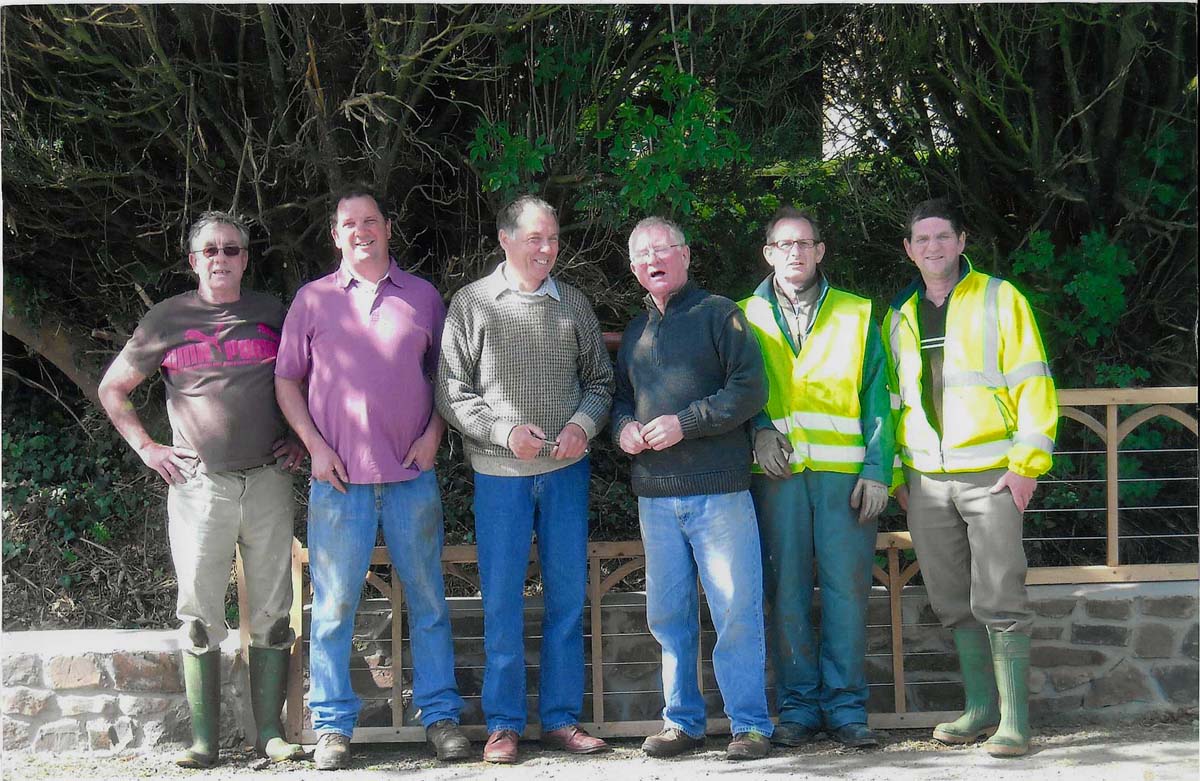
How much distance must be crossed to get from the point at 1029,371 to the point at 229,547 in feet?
9.99

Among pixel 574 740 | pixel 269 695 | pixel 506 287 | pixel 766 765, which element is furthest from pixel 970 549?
pixel 269 695

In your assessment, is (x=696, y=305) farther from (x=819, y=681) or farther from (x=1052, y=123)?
(x=1052, y=123)

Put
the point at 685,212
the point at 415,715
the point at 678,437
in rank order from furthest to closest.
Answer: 1. the point at 685,212
2. the point at 415,715
3. the point at 678,437

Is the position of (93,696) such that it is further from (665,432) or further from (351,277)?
(665,432)

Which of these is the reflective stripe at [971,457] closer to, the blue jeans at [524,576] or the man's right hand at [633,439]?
the man's right hand at [633,439]

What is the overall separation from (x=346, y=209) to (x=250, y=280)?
7.25 ft

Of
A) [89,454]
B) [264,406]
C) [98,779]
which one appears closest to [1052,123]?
[264,406]

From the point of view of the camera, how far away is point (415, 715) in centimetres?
479

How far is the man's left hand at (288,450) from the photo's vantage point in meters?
4.41

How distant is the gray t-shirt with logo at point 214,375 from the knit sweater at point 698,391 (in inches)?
53.8

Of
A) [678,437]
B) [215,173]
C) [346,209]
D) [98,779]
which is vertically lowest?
[98,779]

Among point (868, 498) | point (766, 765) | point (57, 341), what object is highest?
point (57, 341)

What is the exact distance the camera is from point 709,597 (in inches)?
170

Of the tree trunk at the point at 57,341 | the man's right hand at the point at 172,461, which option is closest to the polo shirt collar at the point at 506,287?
the man's right hand at the point at 172,461
